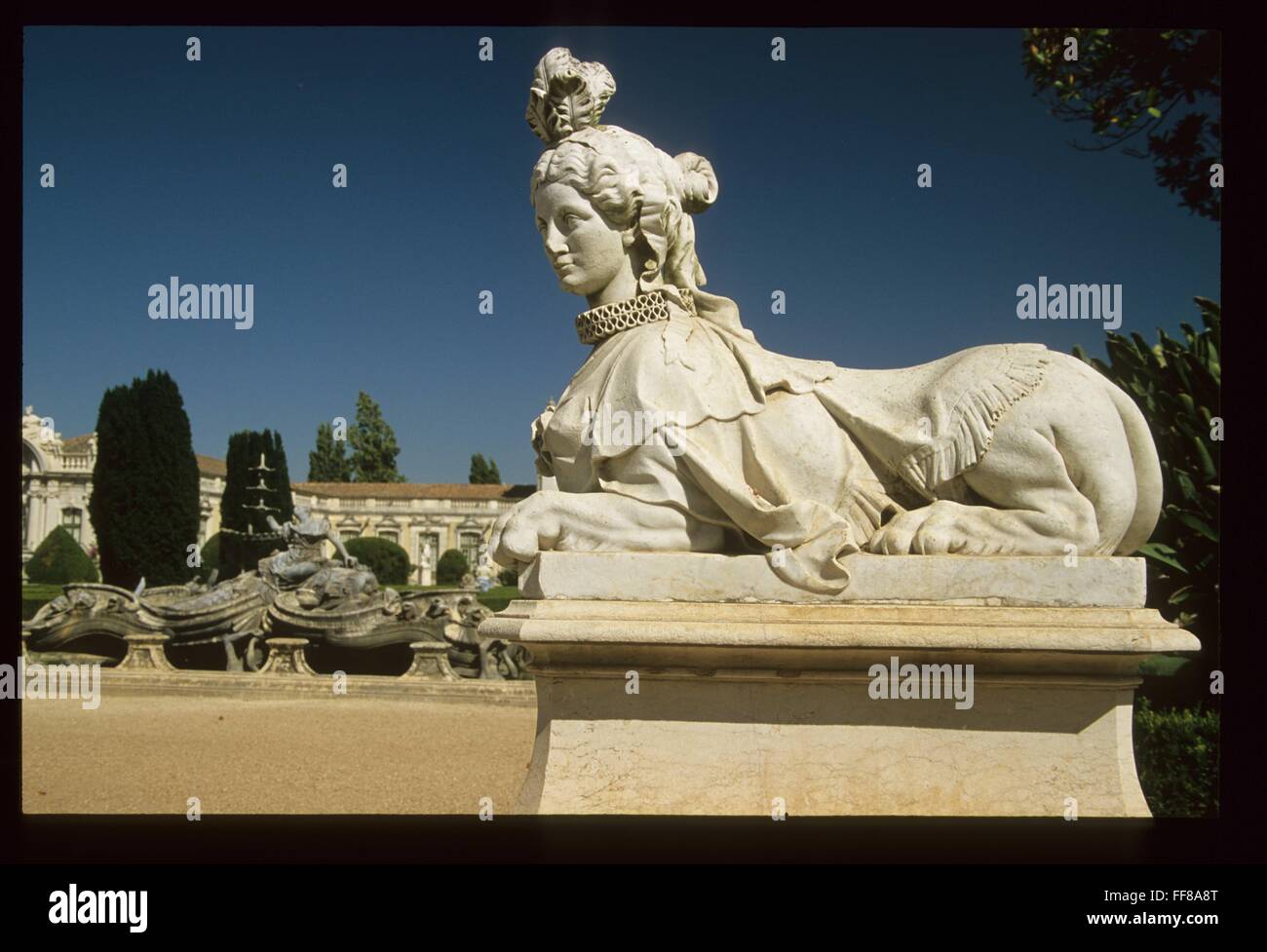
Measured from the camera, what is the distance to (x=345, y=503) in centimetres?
5288

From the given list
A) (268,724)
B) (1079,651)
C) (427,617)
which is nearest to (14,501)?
(1079,651)

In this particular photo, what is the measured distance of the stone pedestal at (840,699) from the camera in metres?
3.49

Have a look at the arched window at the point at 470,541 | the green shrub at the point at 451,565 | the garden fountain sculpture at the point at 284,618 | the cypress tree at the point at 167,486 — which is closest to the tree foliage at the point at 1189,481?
the garden fountain sculpture at the point at 284,618

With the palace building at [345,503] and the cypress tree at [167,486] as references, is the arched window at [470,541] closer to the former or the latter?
the palace building at [345,503]

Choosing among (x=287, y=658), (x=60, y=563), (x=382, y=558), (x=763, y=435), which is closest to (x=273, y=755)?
(x=287, y=658)

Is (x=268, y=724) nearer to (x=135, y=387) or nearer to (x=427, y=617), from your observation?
(x=427, y=617)

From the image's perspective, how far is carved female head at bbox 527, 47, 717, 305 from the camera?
3992 millimetres

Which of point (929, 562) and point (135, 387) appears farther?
point (135, 387)

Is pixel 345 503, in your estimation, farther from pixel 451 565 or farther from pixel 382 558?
pixel 382 558

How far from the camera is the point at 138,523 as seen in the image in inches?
1129

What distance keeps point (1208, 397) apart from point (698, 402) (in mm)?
6001

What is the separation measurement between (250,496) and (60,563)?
26.0 ft

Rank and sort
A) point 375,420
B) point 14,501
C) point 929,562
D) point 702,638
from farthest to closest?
point 375,420, point 14,501, point 929,562, point 702,638

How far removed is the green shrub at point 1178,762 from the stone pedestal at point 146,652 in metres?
11.9
